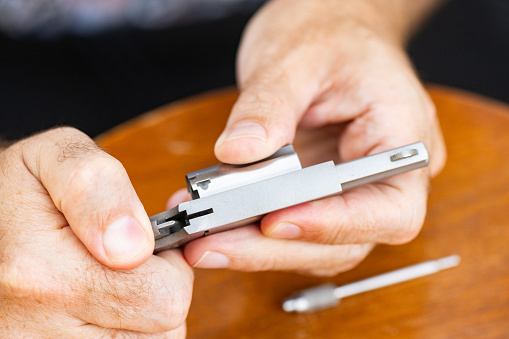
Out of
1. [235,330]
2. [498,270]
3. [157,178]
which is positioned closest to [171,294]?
[235,330]

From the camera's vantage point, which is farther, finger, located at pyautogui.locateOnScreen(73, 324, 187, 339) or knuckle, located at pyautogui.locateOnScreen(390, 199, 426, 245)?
knuckle, located at pyautogui.locateOnScreen(390, 199, 426, 245)

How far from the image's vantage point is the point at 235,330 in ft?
2.13

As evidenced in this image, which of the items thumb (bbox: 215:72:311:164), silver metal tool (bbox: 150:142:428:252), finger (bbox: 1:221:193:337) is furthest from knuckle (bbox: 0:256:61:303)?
thumb (bbox: 215:72:311:164)

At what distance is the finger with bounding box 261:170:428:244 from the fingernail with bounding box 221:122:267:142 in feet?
0.28

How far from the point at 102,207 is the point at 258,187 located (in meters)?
0.14

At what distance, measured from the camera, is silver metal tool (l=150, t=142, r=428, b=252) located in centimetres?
48

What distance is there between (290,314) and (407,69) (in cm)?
39

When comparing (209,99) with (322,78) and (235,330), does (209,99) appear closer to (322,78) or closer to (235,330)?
(322,78)

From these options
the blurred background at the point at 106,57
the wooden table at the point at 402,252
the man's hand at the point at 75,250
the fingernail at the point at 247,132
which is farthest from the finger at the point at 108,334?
the blurred background at the point at 106,57

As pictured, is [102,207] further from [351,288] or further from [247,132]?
[351,288]

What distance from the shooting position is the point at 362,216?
0.61 meters

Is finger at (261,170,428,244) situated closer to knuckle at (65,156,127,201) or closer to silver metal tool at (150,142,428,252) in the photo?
silver metal tool at (150,142,428,252)

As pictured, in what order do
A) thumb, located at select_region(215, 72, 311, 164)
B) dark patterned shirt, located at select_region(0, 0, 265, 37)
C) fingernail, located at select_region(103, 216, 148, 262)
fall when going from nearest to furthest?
fingernail, located at select_region(103, 216, 148, 262), thumb, located at select_region(215, 72, 311, 164), dark patterned shirt, located at select_region(0, 0, 265, 37)

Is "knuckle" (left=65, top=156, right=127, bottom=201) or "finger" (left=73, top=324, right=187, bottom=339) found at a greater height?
"knuckle" (left=65, top=156, right=127, bottom=201)
